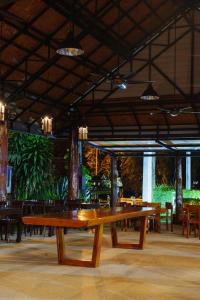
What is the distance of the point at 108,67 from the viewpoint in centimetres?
1423

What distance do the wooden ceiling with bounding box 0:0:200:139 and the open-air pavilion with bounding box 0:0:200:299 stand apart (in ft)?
0.10

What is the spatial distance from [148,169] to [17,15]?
8750 millimetres

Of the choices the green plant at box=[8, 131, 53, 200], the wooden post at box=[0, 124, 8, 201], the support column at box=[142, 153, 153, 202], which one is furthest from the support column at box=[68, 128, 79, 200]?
the support column at box=[142, 153, 153, 202]

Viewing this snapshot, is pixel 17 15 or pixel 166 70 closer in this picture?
pixel 17 15

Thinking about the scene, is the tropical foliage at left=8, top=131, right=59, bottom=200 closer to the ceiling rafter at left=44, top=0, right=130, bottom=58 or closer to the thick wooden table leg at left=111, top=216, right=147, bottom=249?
the ceiling rafter at left=44, top=0, right=130, bottom=58

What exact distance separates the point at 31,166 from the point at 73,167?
154cm

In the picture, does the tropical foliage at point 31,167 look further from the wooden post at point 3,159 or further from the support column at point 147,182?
the support column at point 147,182

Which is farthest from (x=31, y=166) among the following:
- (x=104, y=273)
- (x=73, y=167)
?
(x=104, y=273)

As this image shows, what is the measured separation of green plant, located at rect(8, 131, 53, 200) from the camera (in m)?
15.0

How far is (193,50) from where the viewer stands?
45.1 feet

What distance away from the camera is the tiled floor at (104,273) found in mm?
5723

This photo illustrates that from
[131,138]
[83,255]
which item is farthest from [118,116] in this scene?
[83,255]

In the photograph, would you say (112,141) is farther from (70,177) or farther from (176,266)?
(176,266)

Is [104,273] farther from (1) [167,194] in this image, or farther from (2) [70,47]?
(1) [167,194]
